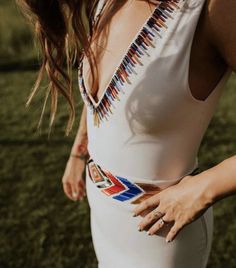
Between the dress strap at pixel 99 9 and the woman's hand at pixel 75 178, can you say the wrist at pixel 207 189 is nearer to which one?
the dress strap at pixel 99 9

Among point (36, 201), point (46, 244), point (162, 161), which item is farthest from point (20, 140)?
point (162, 161)

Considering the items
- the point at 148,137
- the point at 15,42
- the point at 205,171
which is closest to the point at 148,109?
the point at 148,137

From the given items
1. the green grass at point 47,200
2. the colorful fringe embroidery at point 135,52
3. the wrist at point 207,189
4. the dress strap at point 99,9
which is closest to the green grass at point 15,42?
the green grass at point 47,200

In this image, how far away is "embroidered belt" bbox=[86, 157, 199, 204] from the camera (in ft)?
4.49

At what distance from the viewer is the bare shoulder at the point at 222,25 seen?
108 centimetres

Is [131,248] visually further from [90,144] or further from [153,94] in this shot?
[153,94]

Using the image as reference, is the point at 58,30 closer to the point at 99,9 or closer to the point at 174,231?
the point at 99,9

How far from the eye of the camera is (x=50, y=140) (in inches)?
183

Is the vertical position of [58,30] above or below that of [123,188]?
above

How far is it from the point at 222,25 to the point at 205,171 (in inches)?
13.8

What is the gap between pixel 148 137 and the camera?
4.26 ft

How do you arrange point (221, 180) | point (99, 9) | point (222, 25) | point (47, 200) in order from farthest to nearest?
1. point (47, 200)
2. point (99, 9)
3. point (221, 180)
4. point (222, 25)

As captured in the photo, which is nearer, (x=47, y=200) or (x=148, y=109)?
(x=148, y=109)

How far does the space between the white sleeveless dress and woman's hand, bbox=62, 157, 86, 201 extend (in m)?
0.42
